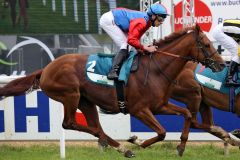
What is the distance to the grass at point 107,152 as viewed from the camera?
8766mm

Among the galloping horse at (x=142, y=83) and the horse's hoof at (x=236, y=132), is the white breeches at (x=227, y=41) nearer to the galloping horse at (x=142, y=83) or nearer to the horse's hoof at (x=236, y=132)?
the horse's hoof at (x=236, y=132)

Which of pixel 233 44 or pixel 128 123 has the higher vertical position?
pixel 233 44

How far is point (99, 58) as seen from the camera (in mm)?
8156

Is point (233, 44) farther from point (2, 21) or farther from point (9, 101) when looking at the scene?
point (2, 21)

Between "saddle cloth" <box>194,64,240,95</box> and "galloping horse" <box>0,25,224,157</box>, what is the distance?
38.4 inches

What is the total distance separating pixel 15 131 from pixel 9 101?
1.37ft

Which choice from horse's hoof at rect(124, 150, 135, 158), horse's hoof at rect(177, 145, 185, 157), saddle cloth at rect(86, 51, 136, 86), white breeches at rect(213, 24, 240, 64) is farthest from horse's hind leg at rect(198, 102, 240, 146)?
saddle cloth at rect(86, 51, 136, 86)

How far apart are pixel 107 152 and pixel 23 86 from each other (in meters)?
1.48

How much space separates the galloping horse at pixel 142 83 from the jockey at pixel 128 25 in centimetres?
21

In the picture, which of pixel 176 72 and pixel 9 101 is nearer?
pixel 176 72

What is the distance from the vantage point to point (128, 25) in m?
8.26

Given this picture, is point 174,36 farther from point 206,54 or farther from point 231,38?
point 231,38

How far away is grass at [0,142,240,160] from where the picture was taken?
877 cm

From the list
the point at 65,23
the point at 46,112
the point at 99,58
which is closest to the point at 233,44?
the point at 99,58
